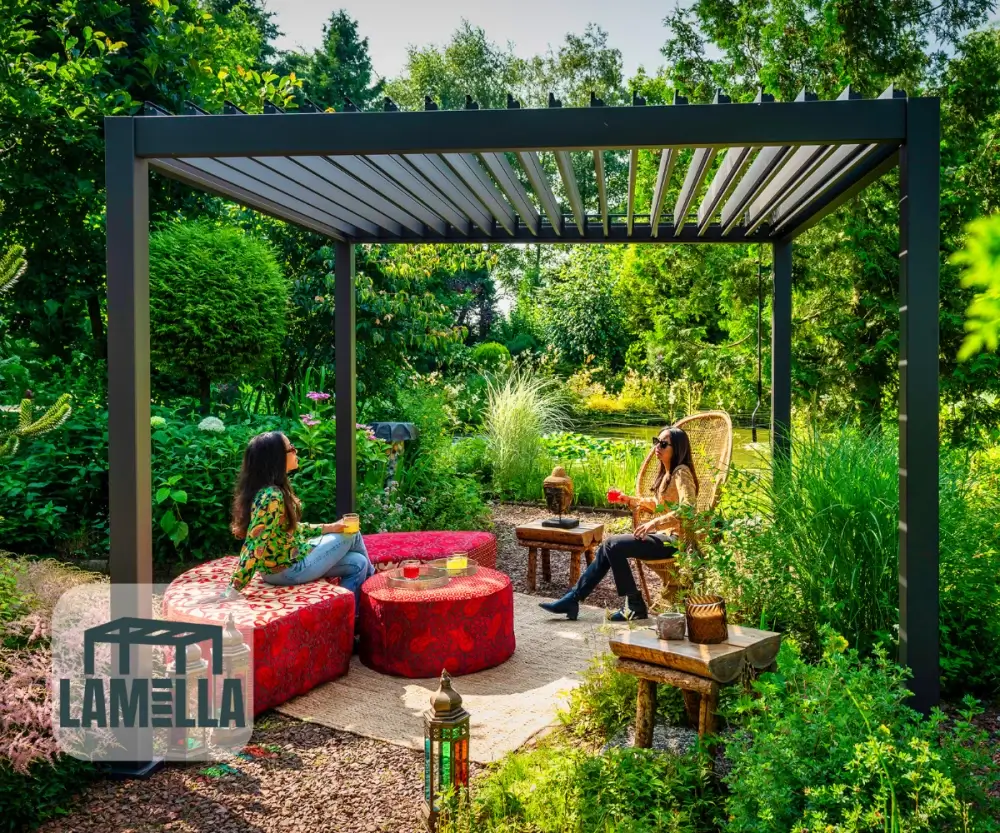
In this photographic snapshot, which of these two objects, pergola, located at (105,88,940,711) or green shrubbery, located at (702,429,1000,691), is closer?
pergola, located at (105,88,940,711)

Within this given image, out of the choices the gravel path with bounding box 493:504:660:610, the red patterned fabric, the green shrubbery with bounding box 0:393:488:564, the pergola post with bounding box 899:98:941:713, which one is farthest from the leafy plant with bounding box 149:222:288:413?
the pergola post with bounding box 899:98:941:713

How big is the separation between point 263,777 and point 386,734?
0.56m

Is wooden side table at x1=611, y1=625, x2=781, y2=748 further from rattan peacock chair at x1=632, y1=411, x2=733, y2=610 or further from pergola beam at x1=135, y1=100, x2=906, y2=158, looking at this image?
rattan peacock chair at x1=632, y1=411, x2=733, y2=610

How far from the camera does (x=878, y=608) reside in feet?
11.7

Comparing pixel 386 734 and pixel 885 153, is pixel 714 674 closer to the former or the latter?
pixel 386 734

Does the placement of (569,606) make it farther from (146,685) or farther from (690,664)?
(146,685)

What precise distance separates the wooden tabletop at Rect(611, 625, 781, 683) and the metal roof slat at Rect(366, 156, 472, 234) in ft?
7.53

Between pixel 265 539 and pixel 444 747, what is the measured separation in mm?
1896

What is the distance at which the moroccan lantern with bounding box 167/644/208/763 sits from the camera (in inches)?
132

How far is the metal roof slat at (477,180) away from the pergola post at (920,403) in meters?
1.79

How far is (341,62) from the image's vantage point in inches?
778

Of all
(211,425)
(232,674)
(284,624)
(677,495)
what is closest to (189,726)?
(232,674)

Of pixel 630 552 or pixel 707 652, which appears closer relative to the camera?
pixel 707 652

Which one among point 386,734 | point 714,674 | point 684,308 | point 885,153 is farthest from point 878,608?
point 684,308
